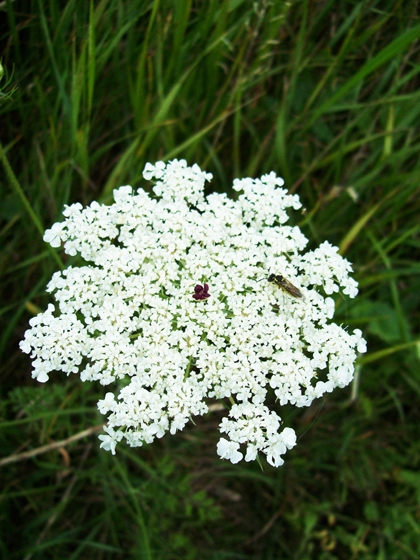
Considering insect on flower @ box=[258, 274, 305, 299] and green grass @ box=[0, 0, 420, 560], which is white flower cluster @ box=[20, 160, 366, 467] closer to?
insect on flower @ box=[258, 274, 305, 299]

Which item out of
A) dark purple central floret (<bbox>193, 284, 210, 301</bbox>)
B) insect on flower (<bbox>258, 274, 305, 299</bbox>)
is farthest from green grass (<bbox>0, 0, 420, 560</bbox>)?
dark purple central floret (<bbox>193, 284, 210, 301</bbox>)

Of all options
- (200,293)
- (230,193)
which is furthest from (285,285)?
(230,193)

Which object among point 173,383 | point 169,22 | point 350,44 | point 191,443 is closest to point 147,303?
point 173,383

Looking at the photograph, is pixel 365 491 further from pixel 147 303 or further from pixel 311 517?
pixel 147 303

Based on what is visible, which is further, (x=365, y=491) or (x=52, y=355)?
(x=365, y=491)

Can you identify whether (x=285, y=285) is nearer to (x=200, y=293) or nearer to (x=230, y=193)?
(x=200, y=293)
